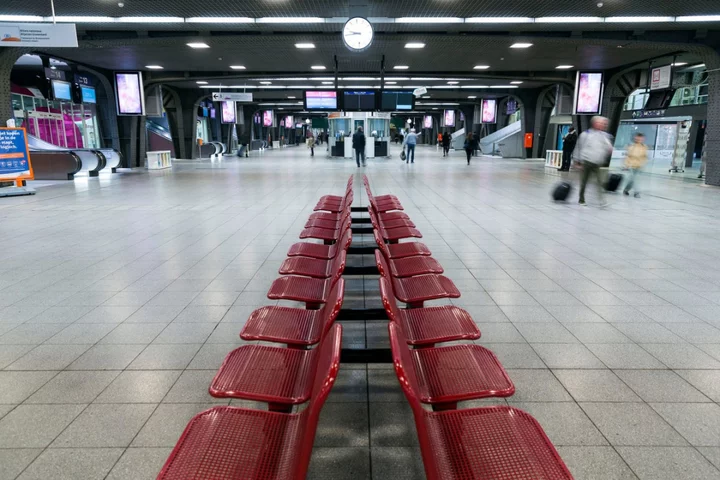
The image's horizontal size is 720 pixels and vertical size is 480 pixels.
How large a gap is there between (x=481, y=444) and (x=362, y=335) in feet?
6.02

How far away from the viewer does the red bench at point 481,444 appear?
1350 mm

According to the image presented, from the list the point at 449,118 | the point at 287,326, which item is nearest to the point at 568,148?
the point at 287,326

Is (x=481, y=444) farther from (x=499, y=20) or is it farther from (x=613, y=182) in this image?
(x=499, y=20)

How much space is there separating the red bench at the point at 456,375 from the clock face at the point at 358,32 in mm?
8369

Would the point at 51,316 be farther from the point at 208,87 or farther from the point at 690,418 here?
the point at 208,87

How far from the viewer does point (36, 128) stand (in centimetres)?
2239

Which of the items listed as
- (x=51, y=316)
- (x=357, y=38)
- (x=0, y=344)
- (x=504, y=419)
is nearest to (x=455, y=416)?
(x=504, y=419)

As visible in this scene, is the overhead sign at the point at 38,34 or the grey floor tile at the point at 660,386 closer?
the grey floor tile at the point at 660,386

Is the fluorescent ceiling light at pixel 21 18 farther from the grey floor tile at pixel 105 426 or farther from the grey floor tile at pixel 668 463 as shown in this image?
the grey floor tile at pixel 668 463

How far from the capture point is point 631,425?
2.31 metres

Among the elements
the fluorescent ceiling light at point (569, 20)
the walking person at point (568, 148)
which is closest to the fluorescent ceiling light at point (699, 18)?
the fluorescent ceiling light at point (569, 20)

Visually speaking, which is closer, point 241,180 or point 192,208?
point 192,208

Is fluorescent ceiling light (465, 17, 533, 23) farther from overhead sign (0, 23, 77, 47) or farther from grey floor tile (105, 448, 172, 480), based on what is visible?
grey floor tile (105, 448, 172, 480)

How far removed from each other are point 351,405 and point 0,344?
2.53 m
